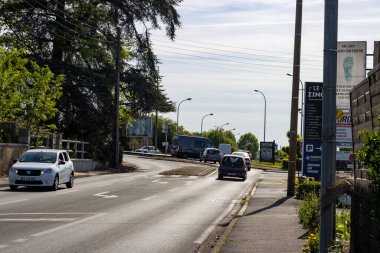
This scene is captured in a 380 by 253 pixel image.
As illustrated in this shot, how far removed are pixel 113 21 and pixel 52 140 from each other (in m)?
13.7

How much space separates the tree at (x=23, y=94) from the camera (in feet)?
114

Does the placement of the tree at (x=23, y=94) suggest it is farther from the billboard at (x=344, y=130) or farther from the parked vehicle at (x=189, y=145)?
the parked vehicle at (x=189, y=145)

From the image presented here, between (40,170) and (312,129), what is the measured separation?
1021 cm

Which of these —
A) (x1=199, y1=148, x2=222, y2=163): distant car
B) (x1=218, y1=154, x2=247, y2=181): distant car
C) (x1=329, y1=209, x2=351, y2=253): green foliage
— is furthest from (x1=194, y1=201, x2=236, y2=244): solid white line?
(x1=199, y1=148, x2=222, y2=163): distant car

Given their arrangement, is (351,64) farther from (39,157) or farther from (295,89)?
(39,157)

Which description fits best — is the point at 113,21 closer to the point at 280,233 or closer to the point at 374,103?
the point at 280,233

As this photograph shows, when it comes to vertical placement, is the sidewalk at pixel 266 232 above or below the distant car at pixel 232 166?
below

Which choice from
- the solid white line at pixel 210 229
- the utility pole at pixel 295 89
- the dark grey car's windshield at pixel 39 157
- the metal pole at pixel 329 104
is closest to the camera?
the metal pole at pixel 329 104

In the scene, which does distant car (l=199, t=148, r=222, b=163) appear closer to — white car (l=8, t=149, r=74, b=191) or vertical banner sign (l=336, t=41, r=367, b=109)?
white car (l=8, t=149, r=74, b=191)

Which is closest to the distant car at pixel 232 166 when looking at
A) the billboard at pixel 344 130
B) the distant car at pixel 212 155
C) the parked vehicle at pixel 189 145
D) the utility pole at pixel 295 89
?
the utility pole at pixel 295 89

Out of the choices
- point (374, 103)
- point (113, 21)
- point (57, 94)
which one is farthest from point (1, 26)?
point (374, 103)

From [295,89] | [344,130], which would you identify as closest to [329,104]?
[344,130]

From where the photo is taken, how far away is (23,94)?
36156 mm

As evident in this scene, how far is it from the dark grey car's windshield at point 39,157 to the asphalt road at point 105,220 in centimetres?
117
